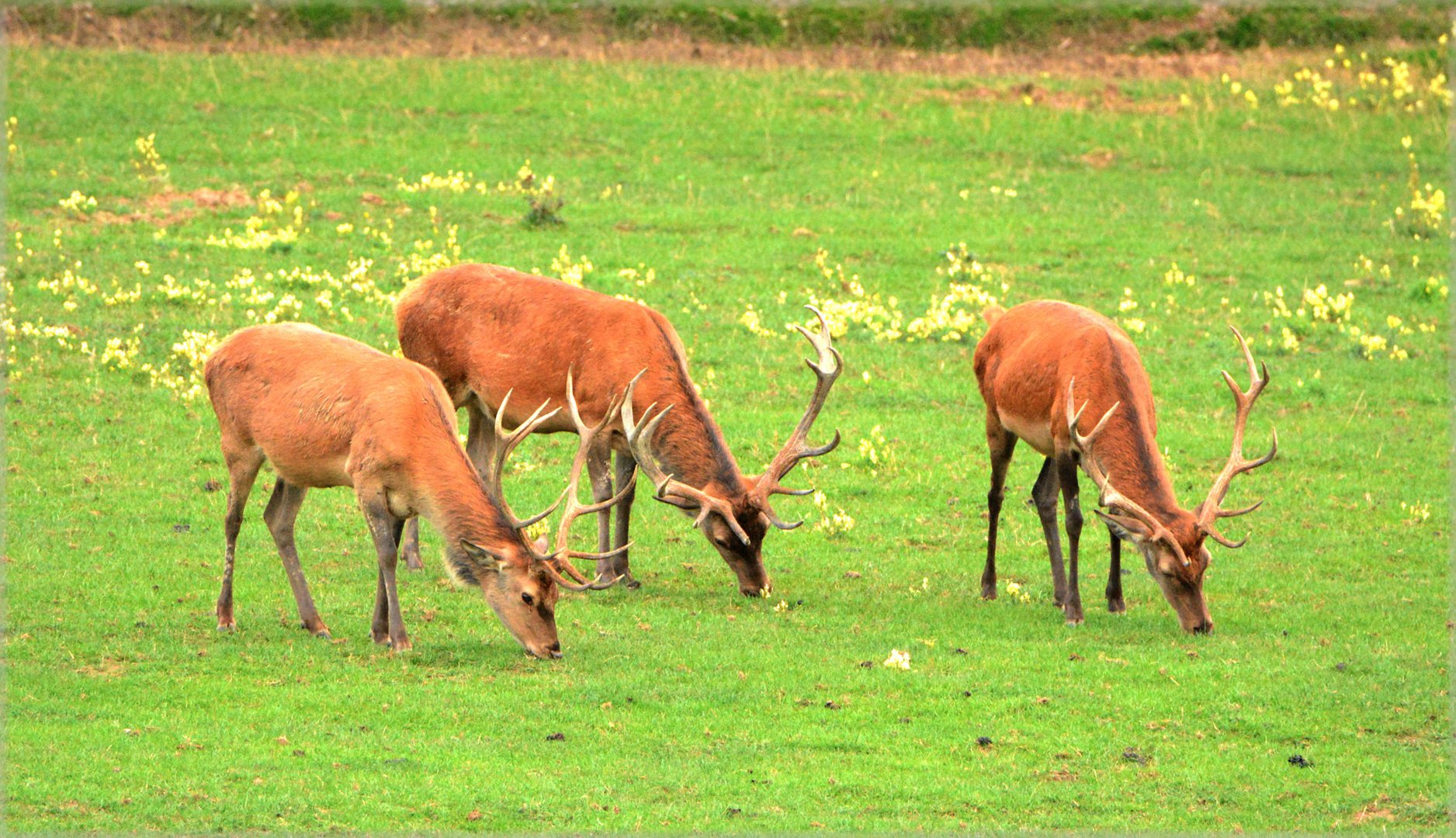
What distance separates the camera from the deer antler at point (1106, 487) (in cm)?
1207

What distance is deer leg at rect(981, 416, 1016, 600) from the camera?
1394 cm

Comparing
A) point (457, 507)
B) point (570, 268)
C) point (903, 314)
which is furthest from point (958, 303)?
point (457, 507)

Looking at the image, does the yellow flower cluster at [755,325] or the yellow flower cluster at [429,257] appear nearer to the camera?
the yellow flower cluster at [755,325]

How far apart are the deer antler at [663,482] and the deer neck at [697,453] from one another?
8cm

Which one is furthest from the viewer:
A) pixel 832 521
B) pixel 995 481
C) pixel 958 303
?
pixel 958 303

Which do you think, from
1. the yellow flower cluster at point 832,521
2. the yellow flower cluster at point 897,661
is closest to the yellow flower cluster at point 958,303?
the yellow flower cluster at point 832,521

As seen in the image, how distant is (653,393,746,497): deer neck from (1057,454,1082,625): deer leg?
7.91 ft

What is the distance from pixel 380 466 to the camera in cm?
1128

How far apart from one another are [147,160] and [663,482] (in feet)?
50.6

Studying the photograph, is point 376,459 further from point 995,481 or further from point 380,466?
point 995,481

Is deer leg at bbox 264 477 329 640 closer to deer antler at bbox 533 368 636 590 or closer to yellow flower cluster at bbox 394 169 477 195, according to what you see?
deer antler at bbox 533 368 636 590

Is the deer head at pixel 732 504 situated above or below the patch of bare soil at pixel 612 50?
below

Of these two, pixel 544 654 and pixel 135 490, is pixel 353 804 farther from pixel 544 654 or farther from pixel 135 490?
pixel 135 490

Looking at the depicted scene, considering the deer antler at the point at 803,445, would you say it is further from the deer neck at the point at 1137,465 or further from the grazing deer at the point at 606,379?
the deer neck at the point at 1137,465
